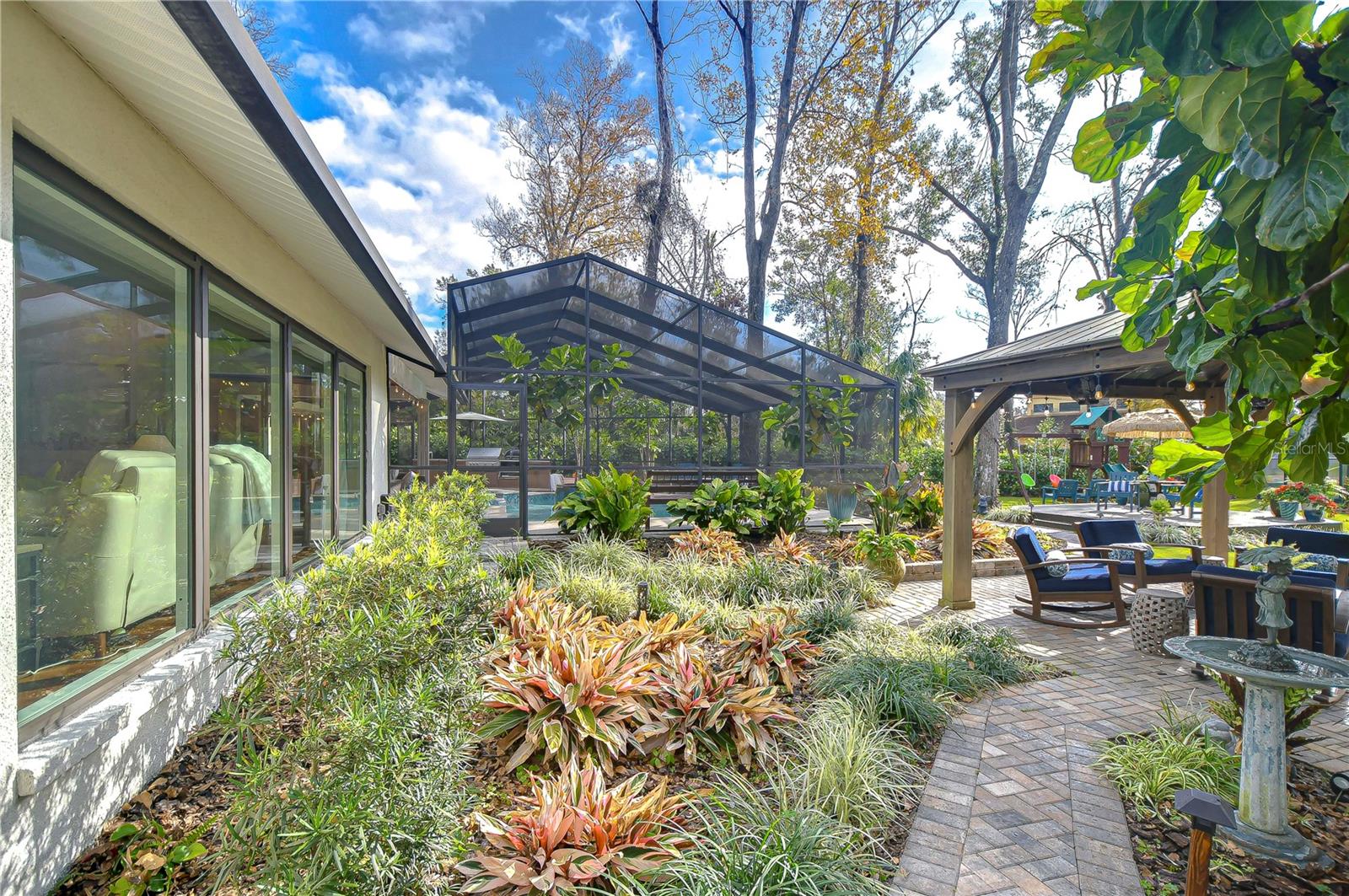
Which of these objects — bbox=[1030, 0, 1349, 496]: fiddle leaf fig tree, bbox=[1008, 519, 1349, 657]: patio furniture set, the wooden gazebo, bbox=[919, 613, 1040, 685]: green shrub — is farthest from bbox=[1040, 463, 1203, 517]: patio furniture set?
bbox=[1030, 0, 1349, 496]: fiddle leaf fig tree

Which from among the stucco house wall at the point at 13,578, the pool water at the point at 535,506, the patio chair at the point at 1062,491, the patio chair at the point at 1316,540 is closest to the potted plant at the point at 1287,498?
the patio chair at the point at 1062,491

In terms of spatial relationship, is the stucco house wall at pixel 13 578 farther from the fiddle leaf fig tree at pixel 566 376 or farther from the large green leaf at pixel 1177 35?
the fiddle leaf fig tree at pixel 566 376

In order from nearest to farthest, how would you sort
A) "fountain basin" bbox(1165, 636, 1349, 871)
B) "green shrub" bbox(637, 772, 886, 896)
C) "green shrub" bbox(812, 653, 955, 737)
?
"green shrub" bbox(637, 772, 886, 896), "fountain basin" bbox(1165, 636, 1349, 871), "green shrub" bbox(812, 653, 955, 737)

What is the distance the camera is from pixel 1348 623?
4586 mm

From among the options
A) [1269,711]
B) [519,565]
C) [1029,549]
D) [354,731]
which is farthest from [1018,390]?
[354,731]

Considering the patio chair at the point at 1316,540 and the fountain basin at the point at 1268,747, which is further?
the patio chair at the point at 1316,540

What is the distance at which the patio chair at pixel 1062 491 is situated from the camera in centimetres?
1780

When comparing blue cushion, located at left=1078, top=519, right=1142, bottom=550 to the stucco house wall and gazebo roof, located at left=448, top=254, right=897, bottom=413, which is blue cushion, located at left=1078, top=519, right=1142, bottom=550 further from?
the stucco house wall

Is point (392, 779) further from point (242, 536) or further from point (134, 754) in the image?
point (242, 536)

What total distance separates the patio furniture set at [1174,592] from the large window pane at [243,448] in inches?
250

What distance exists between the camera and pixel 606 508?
27.6ft

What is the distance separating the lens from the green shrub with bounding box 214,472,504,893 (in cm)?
184

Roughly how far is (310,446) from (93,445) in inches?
120

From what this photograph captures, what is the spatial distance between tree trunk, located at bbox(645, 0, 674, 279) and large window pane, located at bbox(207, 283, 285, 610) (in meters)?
12.0
